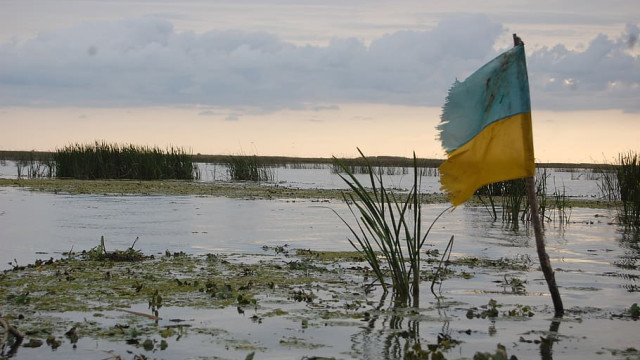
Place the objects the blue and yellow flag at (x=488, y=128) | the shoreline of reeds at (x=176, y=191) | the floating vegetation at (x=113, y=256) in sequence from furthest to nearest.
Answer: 1. the shoreline of reeds at (x=176, y=191)
2. the floating vegetation at (x=113, y=256)
3. the blue and yellow flag at (x=488, y=128)

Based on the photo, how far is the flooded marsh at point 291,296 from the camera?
227 inches

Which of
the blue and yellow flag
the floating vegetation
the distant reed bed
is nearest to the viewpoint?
the blue and yellow flag

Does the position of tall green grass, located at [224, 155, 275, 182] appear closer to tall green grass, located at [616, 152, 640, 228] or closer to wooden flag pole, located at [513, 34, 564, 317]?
tall green grass, located at [616, 152, 640, 228]

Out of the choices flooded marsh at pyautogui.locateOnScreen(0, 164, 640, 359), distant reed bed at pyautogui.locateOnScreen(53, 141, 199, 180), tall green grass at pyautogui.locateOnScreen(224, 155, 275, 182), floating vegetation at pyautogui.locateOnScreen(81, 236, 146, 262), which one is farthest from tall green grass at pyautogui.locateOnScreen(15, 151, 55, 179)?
floating vegetation at pyautogui.locateOnScreen(81, 236, 146, 262)

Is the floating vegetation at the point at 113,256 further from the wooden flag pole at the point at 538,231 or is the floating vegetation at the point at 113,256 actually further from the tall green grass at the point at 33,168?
the tall green grass at the point at 33,168

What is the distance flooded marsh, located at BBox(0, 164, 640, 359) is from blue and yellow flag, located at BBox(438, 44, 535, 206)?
1337mm

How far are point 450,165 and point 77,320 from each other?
353cm

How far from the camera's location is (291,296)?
7738 mm

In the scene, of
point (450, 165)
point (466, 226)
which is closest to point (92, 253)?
point (450, 165)

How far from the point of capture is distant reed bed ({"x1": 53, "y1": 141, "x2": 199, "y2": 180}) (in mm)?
33438

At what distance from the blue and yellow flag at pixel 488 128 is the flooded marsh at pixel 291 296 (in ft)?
4.39

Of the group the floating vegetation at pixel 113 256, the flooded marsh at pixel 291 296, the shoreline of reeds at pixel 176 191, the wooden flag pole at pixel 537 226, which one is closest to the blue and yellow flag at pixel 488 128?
the wooden flag pole at pixel 537 226

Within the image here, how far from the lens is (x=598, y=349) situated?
578cm

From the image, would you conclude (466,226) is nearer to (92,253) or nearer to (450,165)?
(92,253)
